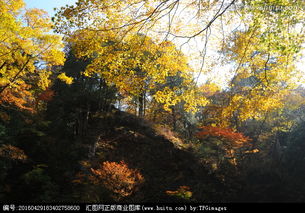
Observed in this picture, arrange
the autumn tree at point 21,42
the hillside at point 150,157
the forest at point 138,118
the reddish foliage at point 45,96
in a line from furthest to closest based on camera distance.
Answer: the reddish foliage at point 45,96
the hillside at point 150,157
the autumn tree at point 21,42
the forest at point 138,118

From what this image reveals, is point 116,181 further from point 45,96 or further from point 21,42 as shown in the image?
point 45,96

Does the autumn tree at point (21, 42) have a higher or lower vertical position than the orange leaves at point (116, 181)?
higher

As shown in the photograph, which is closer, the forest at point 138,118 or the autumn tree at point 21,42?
the forest at point 138,118

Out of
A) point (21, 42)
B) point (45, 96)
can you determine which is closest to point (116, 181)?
point (21, 42)

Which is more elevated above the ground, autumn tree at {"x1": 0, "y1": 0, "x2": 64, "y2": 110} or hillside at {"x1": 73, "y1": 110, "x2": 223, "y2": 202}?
autumn tree at {"x1": 0, "y1": 0, "x2": 64, "y2": 110}

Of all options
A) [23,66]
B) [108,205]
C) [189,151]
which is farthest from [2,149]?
[189,151]

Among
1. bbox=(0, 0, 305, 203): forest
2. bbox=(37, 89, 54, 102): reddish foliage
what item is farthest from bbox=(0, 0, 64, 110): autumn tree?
bbox=(37, 89, 54, 102): reddish foliage

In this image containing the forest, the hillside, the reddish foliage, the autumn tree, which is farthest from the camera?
the reddish foliage

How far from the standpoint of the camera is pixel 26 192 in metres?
9.00

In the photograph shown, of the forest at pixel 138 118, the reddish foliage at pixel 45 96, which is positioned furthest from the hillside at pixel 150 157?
the reddish foliage at pixel 45 96

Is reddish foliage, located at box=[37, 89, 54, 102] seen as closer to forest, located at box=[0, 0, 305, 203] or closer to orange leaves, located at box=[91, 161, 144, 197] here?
forest, located at box=[0, 0, 305, 203]

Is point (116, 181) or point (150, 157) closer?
point (116, 181)

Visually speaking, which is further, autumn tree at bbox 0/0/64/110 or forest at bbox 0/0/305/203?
autumn tree at bbox 0/0/64/110

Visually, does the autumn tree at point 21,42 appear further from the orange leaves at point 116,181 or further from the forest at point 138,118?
the orange leaves at point 116,181
